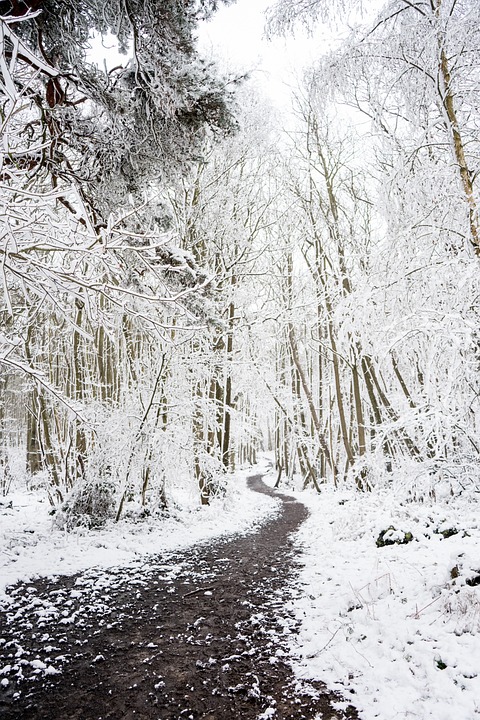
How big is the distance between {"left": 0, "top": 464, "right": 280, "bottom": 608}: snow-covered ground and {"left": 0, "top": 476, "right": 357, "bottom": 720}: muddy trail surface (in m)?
0.49

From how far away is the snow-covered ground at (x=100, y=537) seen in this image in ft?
18.0

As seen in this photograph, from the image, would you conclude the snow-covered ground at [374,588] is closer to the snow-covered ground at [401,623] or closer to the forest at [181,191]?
the snow-covered ground at [401,623]

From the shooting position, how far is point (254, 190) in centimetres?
1282

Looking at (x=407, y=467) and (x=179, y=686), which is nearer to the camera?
(x=179, y=686)

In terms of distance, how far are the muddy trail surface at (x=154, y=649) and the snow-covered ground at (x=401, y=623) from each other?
0.72 ft

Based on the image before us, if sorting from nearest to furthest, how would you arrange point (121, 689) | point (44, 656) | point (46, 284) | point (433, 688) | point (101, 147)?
point (433, 688)
point (121, 689)
point (44, 656)
point (46, 284)
point (101, 147)

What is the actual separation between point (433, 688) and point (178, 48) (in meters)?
6.23

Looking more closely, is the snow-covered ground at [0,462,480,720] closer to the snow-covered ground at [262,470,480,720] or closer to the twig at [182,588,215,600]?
the snow-covered ground at [262,470,480,720]

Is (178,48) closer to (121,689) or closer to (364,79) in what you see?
(364,79)

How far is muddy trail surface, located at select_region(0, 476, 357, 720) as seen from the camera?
253 cm

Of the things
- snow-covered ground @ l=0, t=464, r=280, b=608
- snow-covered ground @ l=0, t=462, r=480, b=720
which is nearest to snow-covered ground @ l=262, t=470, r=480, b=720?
snow-covered ground @ l=0, t=462, r=480, b=720

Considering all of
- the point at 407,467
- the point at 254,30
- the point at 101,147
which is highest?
the point at 254,30

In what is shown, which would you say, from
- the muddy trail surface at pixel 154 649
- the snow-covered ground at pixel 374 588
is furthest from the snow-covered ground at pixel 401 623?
the muddy trail surface at pixel 154 649

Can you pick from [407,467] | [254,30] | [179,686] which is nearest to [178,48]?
[254,30]
